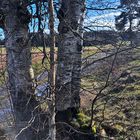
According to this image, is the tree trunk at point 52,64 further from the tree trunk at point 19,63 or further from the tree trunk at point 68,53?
the tree trunk at point 68,53

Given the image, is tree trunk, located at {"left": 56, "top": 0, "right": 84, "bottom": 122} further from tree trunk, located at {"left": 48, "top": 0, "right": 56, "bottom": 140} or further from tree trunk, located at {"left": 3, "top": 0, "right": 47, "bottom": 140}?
tree trunk, located at {"left": 48, "top": 0, "right": 56, "bottom": 140}

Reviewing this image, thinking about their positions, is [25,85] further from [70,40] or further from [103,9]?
[103,9]

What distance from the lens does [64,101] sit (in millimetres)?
7176

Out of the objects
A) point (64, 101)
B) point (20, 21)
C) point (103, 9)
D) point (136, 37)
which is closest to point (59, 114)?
point (64, 101)

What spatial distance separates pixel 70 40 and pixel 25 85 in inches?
43.1

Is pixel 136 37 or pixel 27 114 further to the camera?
pixel 136 37

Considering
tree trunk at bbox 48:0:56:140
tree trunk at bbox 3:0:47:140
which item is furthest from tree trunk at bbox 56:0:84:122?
tree trunk at bbox 48:0:56:140

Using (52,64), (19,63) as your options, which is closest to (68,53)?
(19,63)

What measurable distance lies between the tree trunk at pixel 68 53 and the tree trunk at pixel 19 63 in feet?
1.72

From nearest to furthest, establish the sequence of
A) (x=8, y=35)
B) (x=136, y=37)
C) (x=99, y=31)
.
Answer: (x=8, y=35), (x=99, y=31), (x=136, y=37)

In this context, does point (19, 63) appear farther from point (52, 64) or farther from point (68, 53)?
point (52, 64)

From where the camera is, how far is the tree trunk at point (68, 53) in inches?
280

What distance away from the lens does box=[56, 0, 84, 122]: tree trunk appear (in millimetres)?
7121

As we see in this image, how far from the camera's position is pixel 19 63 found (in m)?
7.02
